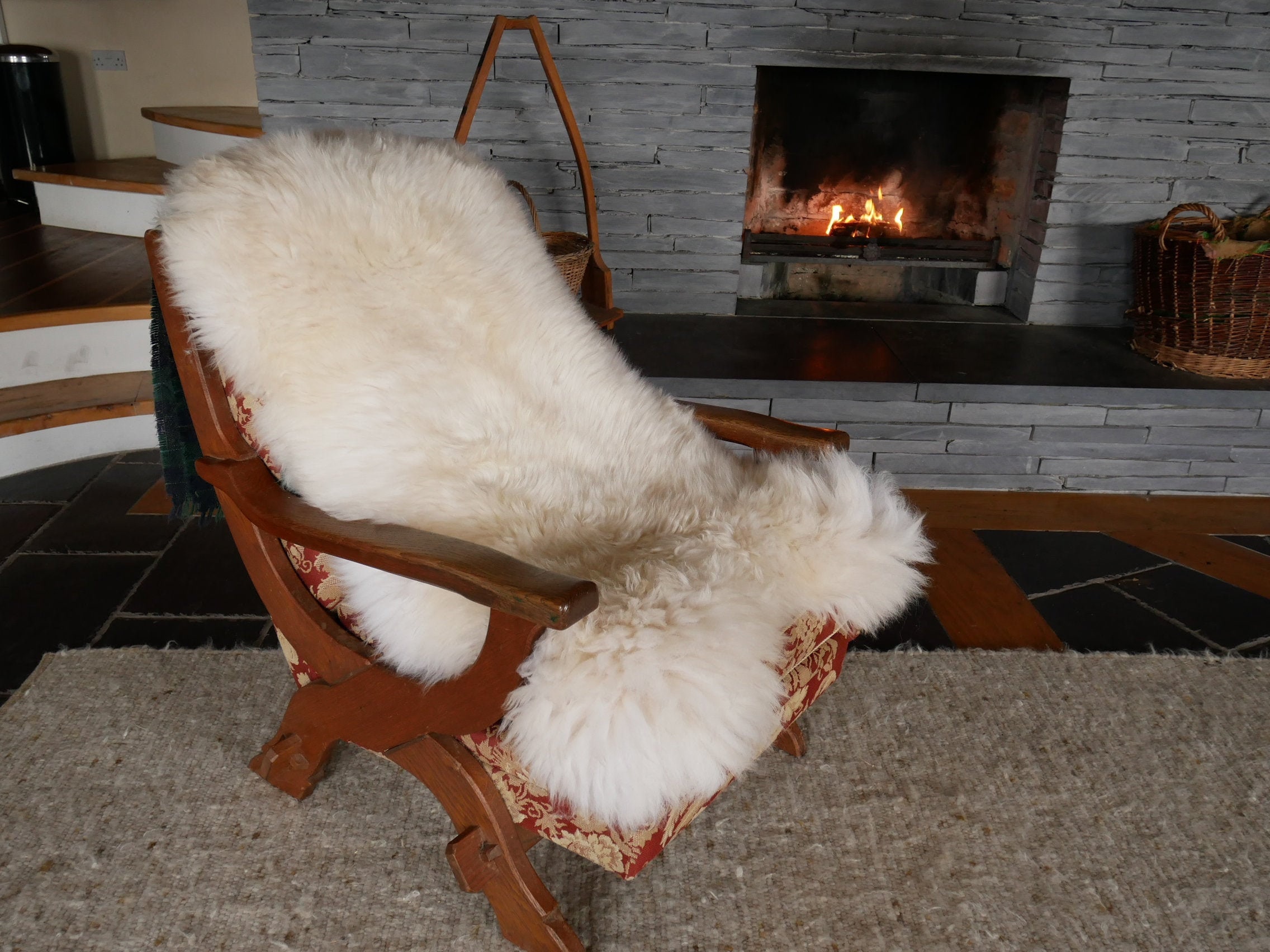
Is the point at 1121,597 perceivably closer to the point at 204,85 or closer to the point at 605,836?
the point at 605,836

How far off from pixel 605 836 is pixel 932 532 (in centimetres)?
152

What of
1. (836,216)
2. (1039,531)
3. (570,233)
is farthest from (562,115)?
(1039,531)

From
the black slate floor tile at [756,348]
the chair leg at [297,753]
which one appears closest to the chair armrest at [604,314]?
the black slate floor tile at [756,348]

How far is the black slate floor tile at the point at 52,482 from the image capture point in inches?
88.1

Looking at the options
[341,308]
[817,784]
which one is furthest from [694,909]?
[341,308]

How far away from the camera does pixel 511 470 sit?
1.27 m

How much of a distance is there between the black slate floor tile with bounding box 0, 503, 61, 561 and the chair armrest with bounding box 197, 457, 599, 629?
1214 millimetres

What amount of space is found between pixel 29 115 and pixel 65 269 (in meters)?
1.40

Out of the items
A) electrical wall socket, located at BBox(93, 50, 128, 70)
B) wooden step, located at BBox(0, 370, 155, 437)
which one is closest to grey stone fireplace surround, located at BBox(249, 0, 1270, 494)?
wooden step, located at BBox(0, 370, 155, 437)

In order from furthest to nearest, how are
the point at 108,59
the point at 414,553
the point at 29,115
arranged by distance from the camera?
the point at 108,59
the point at 29,115
the point at 414,553

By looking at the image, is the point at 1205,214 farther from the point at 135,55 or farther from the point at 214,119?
the point at 135,55

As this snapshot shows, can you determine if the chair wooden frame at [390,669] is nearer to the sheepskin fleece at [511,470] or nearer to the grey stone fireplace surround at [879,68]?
the sheepskin fleece at [511,470]

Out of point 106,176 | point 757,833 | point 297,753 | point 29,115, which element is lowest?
point 757,833

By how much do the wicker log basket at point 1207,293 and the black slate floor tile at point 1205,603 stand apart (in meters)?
0.67
